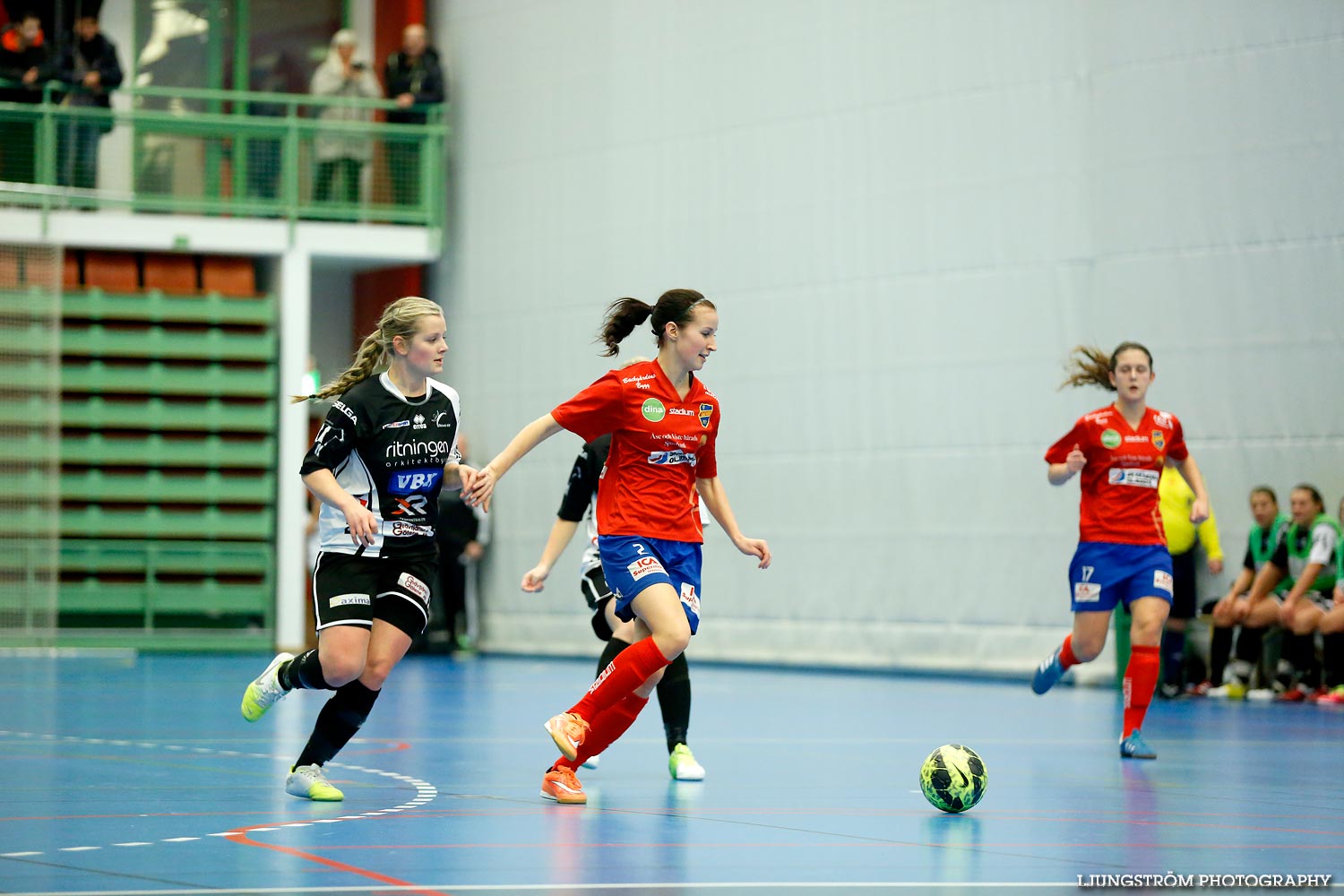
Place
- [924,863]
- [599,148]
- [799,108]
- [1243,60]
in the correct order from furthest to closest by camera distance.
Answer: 1. [599,148]
2. [799,108]
3. [1243,60]
4. [924,863]

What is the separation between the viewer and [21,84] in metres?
19.4

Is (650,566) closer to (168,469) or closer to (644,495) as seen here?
(644,495)

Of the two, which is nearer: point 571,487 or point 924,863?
point 924,863

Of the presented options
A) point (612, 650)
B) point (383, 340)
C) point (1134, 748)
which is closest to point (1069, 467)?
point (1134, 748)

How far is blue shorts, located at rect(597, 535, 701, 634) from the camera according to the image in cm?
705

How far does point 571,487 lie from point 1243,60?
873cm

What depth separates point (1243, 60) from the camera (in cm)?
1486

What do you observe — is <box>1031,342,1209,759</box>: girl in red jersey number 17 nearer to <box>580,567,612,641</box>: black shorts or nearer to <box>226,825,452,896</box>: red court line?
<box>580,567,612,641</box>: black shorts

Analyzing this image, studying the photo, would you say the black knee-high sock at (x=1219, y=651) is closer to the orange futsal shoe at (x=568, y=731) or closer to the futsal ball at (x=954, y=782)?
the futsal ball at (x=954, y=782)

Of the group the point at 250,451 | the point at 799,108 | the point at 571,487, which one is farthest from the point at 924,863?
the point at 250,451

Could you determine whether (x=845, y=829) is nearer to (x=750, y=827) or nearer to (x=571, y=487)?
(x=750, y=827)

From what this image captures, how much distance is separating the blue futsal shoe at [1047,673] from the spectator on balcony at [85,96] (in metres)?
13.4

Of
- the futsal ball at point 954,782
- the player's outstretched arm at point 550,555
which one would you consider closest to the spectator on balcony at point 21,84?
the player's outstretched arm at point 550,555

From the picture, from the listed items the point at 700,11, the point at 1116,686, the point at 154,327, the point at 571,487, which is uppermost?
the point at 700,11
